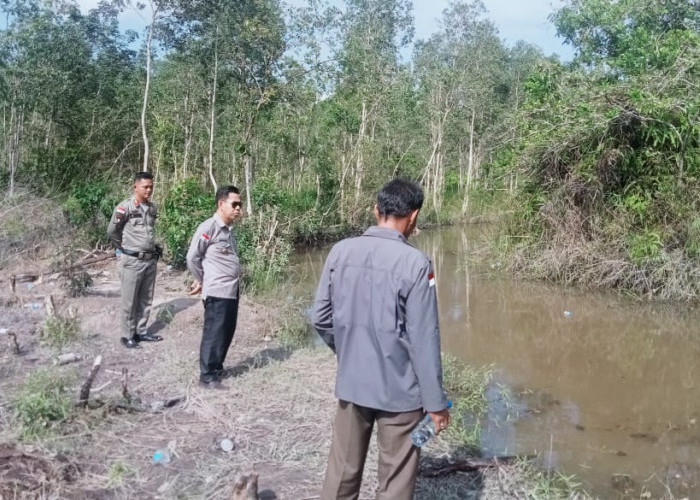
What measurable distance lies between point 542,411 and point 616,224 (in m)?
5.76

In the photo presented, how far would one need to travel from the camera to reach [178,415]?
4.32 m

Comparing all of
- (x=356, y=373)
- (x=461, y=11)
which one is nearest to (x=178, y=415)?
(x=356, y=373)

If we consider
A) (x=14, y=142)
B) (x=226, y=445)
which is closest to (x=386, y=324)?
(x=226, y=445)

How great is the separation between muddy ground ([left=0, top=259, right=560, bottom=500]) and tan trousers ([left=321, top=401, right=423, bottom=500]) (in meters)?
0.79

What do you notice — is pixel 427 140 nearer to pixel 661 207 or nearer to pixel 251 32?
pixel 251 32

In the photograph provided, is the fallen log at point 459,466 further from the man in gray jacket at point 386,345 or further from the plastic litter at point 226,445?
the plastic litter at point 226,445

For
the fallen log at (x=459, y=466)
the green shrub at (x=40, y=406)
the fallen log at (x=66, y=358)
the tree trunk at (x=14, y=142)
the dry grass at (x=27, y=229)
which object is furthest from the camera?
the tree trunk at (x=14, y=142)

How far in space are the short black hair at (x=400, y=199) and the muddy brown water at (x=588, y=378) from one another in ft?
8.73

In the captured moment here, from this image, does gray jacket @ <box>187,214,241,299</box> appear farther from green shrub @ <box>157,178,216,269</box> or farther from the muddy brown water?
green shrub @ <box>157,178,216,269</box>

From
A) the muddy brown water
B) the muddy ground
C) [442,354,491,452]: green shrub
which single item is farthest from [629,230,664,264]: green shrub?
the muddy ground

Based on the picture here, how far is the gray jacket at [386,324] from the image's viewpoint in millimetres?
2381

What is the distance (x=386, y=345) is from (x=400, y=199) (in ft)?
1.97

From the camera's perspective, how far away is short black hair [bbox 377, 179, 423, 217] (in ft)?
8.17

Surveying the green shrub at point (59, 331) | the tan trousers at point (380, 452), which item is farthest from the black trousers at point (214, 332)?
the tan trousers at point (380, 452)
